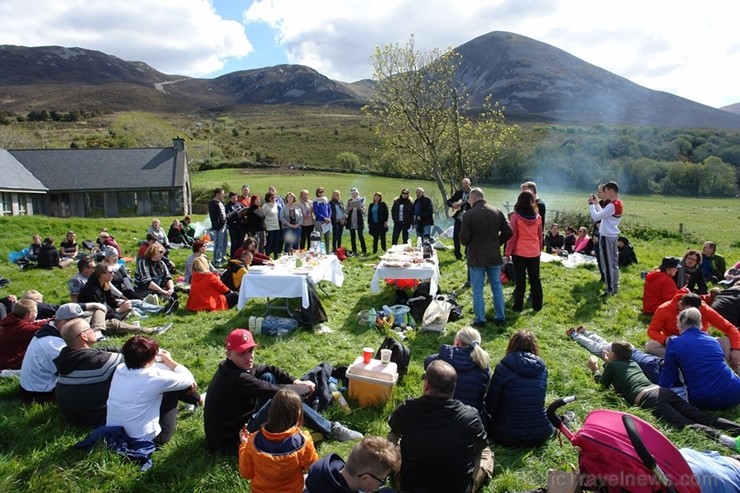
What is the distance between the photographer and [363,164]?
65.4 meters

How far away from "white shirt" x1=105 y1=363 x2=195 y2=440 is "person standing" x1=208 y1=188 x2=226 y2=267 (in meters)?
8.22

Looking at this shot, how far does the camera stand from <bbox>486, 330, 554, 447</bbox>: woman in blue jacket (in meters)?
3.92

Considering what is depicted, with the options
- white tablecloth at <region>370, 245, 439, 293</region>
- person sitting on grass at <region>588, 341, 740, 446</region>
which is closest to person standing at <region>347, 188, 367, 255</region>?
white tablecloth at <region>370, 245, 439, 293</region>

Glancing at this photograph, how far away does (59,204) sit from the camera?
122 feet

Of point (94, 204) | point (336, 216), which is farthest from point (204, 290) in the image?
point (94, 204)

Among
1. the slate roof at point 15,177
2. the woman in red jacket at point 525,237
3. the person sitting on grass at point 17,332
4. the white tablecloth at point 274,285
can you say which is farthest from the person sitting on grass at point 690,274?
the slate roof at point 15,177

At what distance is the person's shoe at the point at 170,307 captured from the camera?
8.16m

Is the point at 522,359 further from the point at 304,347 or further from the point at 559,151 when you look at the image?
the point at 559,151

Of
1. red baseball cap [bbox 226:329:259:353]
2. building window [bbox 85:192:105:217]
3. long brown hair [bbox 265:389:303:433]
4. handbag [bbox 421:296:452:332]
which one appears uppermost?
red baseball cap [bbox 226:329:259:353]

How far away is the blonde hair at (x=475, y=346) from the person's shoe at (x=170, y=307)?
5945 mm

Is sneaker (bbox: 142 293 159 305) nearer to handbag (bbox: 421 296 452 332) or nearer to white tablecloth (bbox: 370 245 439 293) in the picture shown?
white tablecloth (bbox: 370 245 439 293)

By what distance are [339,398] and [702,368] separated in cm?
359

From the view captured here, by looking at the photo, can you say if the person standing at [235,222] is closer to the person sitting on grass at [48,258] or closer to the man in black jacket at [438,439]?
the person sitting on grass at [48,258]

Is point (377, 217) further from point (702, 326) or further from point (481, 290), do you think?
point (702, 326)
